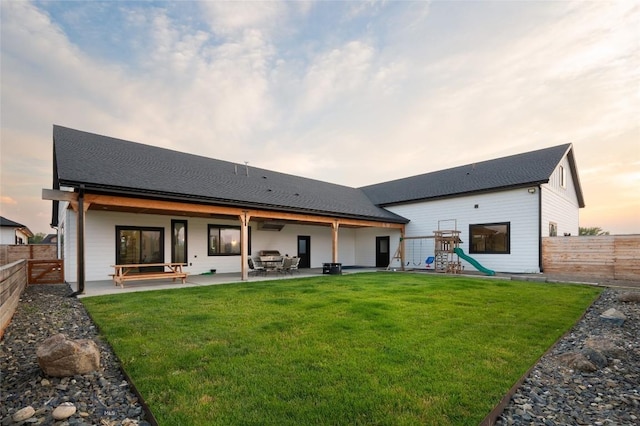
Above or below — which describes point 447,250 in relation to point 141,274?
above

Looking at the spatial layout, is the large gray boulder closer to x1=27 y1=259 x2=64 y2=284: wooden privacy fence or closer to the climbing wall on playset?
x1=27 y1=259 x2=64 y2=284: wooden privacy fence

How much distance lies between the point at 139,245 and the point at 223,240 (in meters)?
3.29

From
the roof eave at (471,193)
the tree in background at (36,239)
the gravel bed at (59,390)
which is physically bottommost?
the tree in background at (36,239)

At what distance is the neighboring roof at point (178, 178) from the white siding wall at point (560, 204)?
20.8 ft

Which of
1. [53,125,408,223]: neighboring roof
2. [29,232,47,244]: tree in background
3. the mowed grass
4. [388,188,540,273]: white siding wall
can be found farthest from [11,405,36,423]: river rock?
[29,232,47,244]: tree in background

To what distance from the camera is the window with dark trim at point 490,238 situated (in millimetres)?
13695

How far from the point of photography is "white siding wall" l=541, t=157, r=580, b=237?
13.3 meters

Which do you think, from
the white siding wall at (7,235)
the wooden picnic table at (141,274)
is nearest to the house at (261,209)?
the wooden picnic table at (141,274)

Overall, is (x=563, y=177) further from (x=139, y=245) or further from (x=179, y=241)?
(x=139, y=245)

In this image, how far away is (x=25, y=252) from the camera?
15086 millimetres

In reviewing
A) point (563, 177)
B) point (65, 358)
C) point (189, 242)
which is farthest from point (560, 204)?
point (65, 358)

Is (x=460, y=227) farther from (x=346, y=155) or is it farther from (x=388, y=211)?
(x=346, y=155)

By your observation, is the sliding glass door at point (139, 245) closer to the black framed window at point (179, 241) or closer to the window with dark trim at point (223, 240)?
the black framed window at point (179, 241)

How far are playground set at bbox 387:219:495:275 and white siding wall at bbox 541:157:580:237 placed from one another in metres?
3.31
